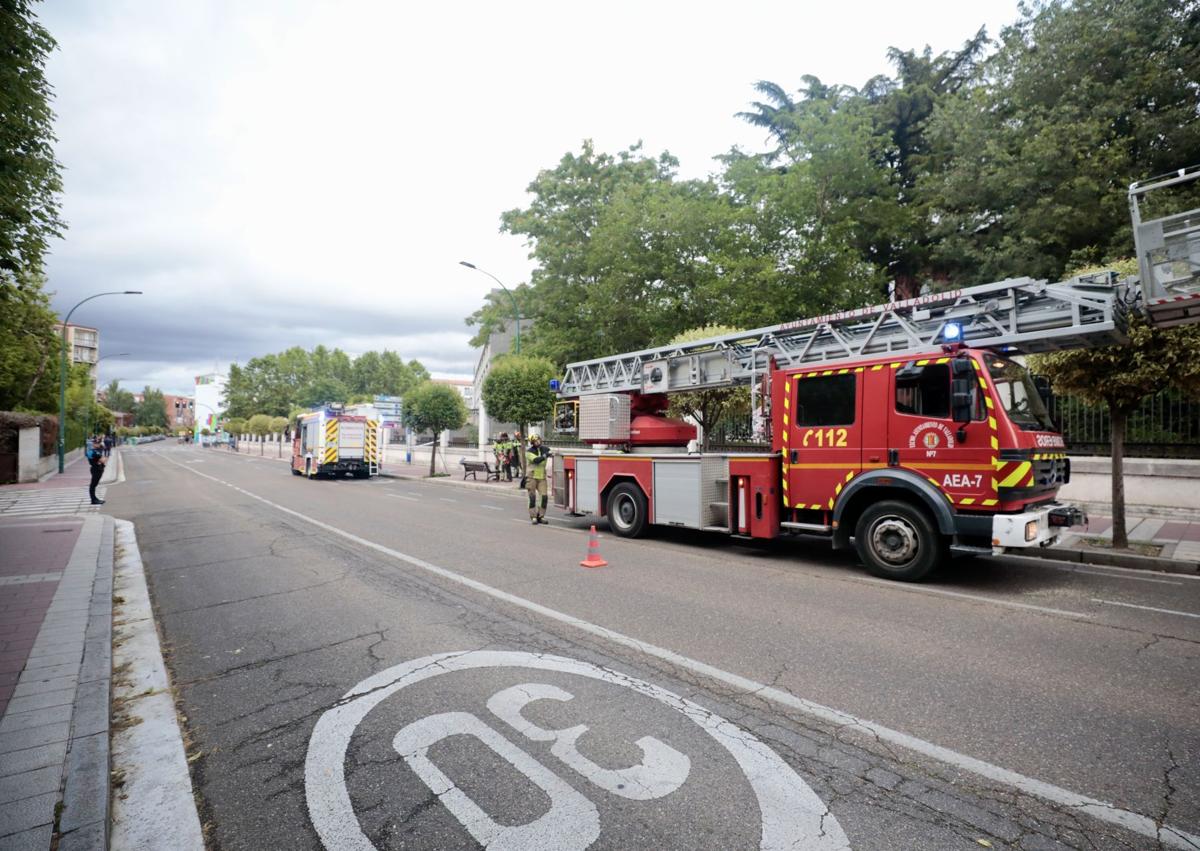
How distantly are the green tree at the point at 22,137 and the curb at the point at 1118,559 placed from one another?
13289 mm

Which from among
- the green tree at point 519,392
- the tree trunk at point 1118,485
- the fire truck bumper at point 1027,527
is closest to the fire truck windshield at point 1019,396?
the fire truck bumper at point 1027,527

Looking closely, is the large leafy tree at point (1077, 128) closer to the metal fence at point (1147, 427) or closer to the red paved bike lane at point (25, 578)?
the metal fence at point (1147, 427)

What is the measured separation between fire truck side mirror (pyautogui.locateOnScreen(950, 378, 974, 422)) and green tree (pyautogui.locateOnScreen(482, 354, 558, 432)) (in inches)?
660

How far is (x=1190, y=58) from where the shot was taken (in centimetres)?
1677

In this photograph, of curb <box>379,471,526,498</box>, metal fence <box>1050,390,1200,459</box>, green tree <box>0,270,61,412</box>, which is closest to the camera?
metal fence <box>1050,390,1200,459</box>

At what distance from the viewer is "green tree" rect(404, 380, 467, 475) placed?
2795 cm

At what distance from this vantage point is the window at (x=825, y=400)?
779cm

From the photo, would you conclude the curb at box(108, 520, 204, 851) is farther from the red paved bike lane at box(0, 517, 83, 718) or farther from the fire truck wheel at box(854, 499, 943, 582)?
the fire truck wheel at box(854, 499, 943, 582)

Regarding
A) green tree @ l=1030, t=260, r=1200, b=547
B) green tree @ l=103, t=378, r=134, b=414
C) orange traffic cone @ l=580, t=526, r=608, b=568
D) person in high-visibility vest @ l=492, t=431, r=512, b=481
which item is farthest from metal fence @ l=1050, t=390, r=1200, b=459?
green tree @ l=103, t=378, r=134, b=414

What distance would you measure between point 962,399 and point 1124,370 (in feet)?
12.6

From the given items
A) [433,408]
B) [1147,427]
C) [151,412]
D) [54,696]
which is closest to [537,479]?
[54,696]

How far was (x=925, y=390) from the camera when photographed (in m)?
7.14

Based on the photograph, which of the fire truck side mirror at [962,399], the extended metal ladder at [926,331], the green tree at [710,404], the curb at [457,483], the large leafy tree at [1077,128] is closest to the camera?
the fire truck side mirror at [962,399]

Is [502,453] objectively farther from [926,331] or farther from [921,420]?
[921,420]
